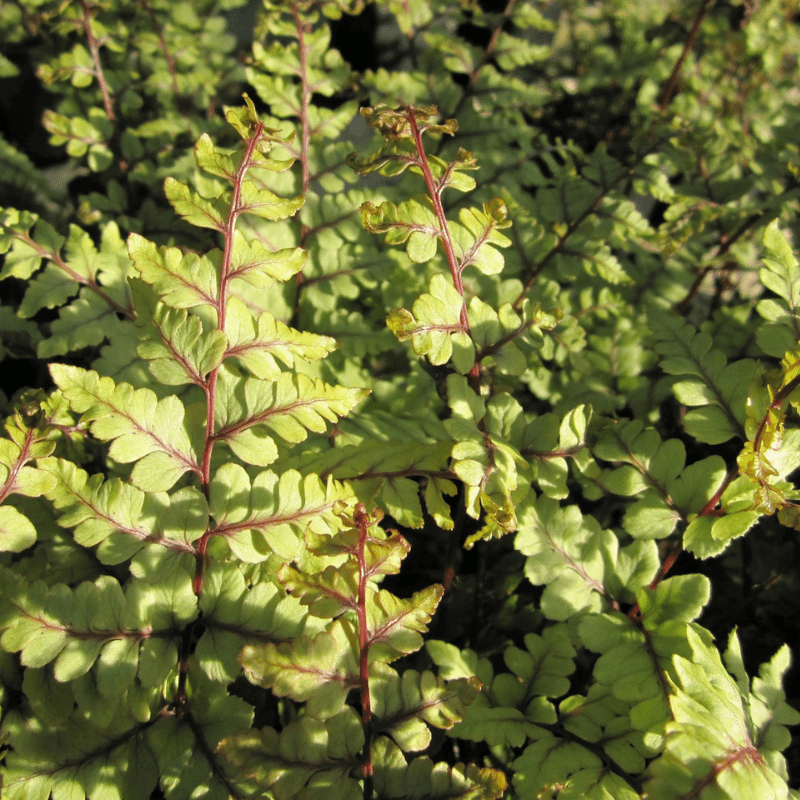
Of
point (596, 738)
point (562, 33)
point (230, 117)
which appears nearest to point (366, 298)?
point (230, 117)

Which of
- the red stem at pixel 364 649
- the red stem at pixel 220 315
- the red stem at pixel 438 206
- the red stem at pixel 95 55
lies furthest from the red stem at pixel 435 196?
the red stem at pixel 95 55

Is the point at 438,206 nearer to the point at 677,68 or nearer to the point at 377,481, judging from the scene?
the point at 377,481

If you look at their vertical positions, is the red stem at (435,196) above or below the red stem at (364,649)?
above

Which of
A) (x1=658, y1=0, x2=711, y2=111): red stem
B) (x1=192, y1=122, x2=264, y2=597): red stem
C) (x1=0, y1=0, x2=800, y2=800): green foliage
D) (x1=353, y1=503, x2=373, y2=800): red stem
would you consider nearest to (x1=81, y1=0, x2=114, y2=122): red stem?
(x1=0, y1=0, x2=800, y2=800): green foliage

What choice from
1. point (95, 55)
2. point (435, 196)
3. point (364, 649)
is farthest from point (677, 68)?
point (364, 649)

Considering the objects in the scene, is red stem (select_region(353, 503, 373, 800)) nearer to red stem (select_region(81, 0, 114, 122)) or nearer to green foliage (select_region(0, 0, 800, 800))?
green foliage (select_region(0, 0, 800, 800))

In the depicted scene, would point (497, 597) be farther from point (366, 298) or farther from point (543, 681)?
point (366, 298)

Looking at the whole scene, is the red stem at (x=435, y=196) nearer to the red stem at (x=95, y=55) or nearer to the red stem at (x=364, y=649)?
the red stem at (x=364, y=649)

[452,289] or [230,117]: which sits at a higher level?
[230,117]
